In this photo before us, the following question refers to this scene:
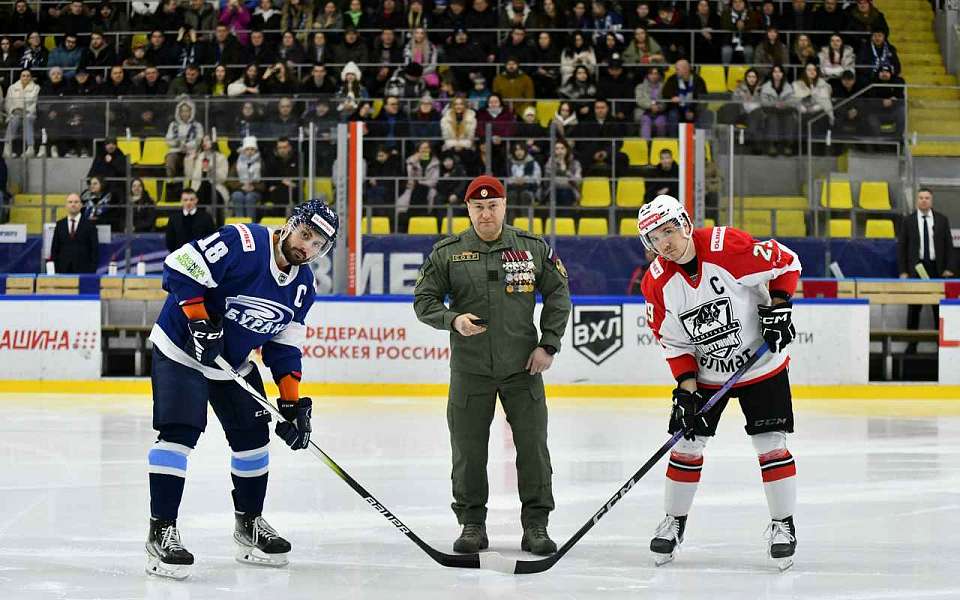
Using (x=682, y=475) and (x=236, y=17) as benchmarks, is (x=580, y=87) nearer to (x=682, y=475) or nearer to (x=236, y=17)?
(x=236, y=17)

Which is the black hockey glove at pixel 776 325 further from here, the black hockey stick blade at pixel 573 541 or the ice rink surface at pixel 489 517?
the ice rink surface at pixel 489 517

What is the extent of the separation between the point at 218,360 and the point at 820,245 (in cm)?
839

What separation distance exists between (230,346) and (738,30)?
1177cm

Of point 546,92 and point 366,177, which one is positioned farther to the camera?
point 546,92

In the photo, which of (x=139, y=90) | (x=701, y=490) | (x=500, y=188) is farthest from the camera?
(x=139, y=90)

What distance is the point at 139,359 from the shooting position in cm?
1113

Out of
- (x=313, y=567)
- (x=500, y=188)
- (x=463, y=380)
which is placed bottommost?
(x=313, y=567)

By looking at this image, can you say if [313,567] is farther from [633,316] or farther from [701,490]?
[633,316]

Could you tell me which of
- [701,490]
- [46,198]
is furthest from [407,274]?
[701,490]

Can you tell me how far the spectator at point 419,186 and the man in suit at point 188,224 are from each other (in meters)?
1.70

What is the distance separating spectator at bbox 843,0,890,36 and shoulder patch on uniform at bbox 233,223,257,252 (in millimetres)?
12483

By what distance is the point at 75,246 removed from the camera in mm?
11727

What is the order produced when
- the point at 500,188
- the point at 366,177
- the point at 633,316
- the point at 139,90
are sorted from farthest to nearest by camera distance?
1. the point at 139,90
2. the point at 366,177
3. the point at 633,316
4. the point at 500,188

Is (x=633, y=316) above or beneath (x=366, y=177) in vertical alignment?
beneath
